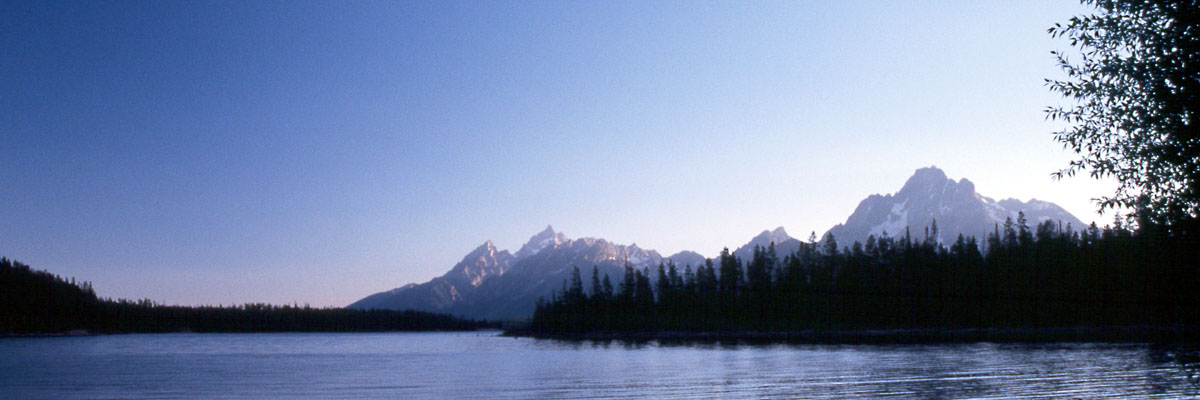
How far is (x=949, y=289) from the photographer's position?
468ft

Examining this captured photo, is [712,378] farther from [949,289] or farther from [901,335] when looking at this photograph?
[949,289]

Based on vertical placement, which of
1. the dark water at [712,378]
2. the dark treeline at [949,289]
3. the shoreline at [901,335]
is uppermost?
the dark treeline at [949,289]

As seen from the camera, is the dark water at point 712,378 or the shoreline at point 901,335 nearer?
the dark water at point 712,378

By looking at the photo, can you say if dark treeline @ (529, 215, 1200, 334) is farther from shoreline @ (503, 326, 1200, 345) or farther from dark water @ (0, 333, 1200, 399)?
dark water @ (0, 333, 1200, 399)

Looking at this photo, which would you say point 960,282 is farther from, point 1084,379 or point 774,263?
point 1084,379

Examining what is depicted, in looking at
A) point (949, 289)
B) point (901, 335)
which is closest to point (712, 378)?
point (901, 335)

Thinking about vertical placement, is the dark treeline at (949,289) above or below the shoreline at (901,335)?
above

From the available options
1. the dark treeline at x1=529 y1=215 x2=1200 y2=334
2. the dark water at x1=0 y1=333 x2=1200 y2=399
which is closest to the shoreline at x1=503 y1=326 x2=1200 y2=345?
the dark treeline at x1=529 y1=215 x2=1200 y2=334

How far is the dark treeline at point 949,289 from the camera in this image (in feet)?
420

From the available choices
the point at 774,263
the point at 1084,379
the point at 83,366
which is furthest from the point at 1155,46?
the point at 774,263

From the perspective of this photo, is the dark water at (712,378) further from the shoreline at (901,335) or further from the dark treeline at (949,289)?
the dark treeline at (949,289)

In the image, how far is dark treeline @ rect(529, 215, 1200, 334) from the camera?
12812 cm

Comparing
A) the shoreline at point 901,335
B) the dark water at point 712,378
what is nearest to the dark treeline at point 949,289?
the shoreline at point 901,335

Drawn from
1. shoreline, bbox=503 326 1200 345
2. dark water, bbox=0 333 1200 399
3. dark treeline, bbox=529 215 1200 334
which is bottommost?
shoreline, bbox=503 326 1200 345
